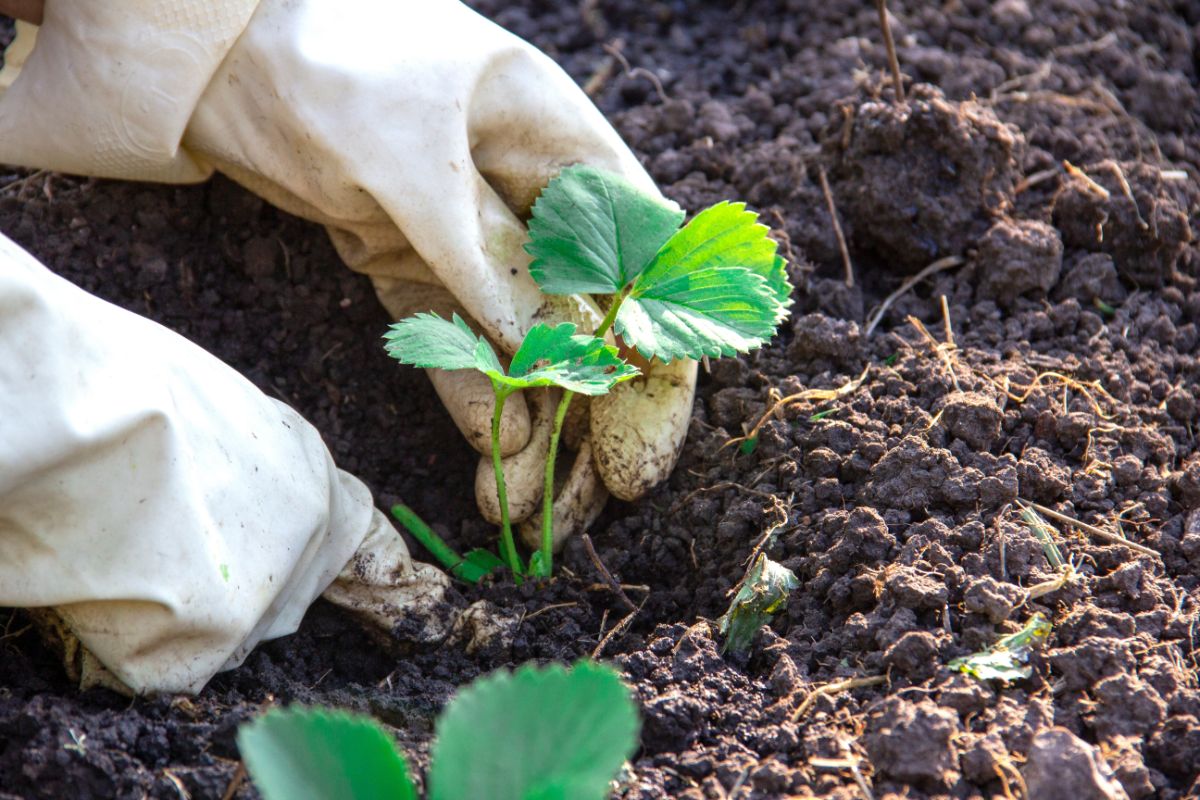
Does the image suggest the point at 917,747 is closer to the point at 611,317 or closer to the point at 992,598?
the point at 992,598

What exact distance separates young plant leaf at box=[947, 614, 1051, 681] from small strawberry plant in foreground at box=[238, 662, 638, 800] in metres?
0.50

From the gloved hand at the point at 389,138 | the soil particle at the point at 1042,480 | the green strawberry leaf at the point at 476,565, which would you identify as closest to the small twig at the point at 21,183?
the gloved hand at the point at 389,138

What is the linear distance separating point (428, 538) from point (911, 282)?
3.04ft

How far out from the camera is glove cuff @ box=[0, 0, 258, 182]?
1540 millimetres

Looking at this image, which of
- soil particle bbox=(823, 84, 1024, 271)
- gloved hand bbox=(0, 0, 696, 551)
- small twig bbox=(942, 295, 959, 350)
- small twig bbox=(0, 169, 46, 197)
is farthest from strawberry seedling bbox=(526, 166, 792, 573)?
small twig bbox=(0, 169, 46, 197)

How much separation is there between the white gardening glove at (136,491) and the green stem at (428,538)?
0.91ft

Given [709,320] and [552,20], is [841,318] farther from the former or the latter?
[552,20]

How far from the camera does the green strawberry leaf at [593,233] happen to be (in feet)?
5.07

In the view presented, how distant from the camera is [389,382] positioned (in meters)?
1.89

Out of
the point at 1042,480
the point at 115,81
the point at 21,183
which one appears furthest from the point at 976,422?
the point at 21,183

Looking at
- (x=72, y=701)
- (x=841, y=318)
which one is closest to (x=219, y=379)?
(x=72, y=701)

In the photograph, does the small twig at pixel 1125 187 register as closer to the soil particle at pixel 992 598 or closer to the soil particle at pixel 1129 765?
the soil particle at pixel 992 598

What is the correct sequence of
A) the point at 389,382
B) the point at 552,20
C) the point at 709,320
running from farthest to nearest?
the point at 552,20 → the point at 389,382 → the point at 709,320

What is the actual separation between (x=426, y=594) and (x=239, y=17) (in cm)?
83
